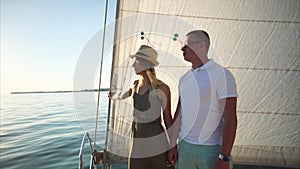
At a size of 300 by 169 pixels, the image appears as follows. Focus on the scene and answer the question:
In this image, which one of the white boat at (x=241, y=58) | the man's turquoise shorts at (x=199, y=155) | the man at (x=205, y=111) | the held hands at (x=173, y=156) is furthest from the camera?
the white boat at (x=241, y=58)

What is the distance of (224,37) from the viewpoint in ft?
8.22

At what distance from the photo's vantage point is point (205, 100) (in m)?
1.46

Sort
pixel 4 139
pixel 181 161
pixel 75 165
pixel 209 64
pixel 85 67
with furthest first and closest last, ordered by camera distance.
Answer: pixel 4 139
pixel 75 165
pixel 85 67
pixel 181 161
pixel 209 64

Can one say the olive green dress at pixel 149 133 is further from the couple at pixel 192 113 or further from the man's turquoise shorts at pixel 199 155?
the man's turquoise shorts at pixel 199 155

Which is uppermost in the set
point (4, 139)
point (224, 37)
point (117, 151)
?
point (224, 37)

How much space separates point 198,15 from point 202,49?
3.36 ft

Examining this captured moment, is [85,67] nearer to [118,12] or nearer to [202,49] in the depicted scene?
[118,12]

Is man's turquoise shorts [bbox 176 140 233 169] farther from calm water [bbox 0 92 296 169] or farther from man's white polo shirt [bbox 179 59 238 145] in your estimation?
calm water [bbox 0 92 296 169]

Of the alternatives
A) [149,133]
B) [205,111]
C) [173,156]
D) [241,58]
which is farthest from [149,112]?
[241,58]

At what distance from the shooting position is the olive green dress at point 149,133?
6.04 feet

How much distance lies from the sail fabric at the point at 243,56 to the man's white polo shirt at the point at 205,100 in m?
0.77

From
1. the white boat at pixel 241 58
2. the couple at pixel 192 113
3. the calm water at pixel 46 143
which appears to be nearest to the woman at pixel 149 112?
the couple at pixel 192 113

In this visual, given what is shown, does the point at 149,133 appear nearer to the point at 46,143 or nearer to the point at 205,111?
the point at 205,111

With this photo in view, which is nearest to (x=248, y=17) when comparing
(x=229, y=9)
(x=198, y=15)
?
(x=229, y=9)
